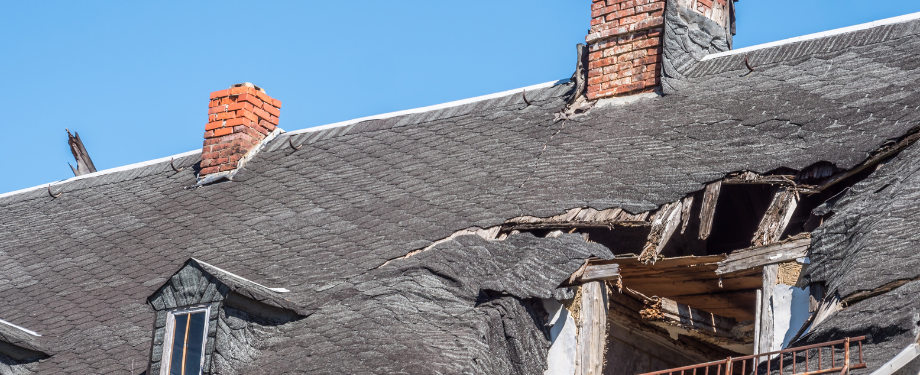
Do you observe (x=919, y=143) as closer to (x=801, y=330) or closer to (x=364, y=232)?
(x=801, y=330)

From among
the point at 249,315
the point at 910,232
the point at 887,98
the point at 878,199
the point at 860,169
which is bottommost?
the point at 249,315

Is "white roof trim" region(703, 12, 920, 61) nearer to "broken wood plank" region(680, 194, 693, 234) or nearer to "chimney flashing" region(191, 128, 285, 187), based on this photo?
"broken wood plank" region(680, 194, 693, 234)

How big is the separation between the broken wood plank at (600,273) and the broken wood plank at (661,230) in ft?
0.75

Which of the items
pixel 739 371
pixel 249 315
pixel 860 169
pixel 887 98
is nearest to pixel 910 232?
pixel 860 169

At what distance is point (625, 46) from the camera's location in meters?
12.2

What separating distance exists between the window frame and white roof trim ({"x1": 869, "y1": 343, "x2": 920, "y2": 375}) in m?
5.06

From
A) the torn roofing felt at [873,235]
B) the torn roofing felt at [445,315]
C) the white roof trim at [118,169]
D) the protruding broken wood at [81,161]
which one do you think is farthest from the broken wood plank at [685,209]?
the protruding broken wood at [81,161]

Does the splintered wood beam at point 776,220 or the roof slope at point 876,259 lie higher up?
the splintered wood beam at point 776,220

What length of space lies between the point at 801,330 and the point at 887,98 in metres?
3.22

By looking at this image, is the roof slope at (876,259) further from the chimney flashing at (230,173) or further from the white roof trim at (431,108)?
the chimney flashing at (230,173)

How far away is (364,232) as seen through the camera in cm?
1053

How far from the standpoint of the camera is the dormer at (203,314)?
8555mm

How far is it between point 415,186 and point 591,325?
3.20 metres

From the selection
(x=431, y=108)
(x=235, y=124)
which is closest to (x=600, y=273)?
(x=431, y=108)
